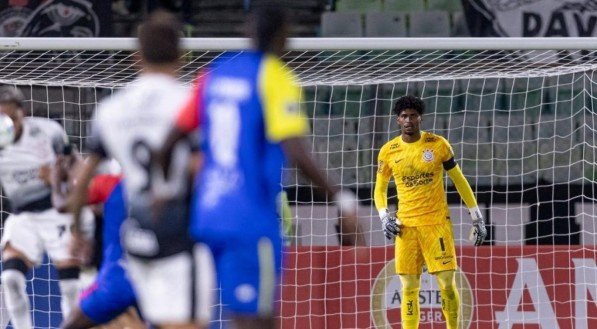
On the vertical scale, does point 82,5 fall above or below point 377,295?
above

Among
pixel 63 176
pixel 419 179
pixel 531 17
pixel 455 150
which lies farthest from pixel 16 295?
pixel 531 17

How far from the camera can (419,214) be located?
10109 millimetres

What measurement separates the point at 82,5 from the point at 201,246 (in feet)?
33.3

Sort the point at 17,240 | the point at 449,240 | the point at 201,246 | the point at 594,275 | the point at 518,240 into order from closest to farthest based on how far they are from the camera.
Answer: the point at 201,246 → the point at 17,240 → the point at 449,240 → the point at 594,275 → the point at 518,240

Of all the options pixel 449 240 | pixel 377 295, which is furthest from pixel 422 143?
pixel 377 295

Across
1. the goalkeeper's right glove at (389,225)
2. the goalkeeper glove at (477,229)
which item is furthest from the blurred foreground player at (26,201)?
the goalkeeper glove at (477,229)

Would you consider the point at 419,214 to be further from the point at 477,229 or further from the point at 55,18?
the point at 55,18

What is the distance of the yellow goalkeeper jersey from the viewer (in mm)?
10109

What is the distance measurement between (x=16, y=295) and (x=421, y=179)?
3.14 m

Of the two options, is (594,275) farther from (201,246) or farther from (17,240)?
(201,246)

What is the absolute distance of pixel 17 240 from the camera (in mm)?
8867

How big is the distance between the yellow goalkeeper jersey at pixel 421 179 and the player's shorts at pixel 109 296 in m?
4.53

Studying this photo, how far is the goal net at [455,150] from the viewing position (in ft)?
35.4

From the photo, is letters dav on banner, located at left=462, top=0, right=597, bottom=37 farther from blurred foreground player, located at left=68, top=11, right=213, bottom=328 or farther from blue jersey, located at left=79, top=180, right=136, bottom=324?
blurred foreground player, located at left=68, top=11, right=213, bottom=328
